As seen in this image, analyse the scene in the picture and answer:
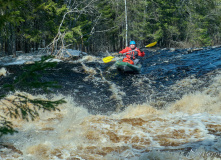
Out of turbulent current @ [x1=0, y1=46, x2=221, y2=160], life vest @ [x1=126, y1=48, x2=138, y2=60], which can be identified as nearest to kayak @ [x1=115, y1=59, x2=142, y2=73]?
life vest @ [x1=126, y1=48, x2=138, y2=60]

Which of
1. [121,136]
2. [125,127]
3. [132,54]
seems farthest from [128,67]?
[121,136]

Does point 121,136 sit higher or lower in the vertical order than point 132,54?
lower

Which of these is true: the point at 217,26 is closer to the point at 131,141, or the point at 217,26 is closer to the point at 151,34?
the point at 151,34

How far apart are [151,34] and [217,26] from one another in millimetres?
13234

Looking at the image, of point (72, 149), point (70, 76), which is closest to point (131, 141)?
point (72, 149)

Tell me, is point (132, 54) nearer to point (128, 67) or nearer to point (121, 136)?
point (128, 67)

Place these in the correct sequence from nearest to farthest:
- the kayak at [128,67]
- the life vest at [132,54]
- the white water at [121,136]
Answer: the white water at [121,136], the kayak at [128,67], the life vest at [132,54]

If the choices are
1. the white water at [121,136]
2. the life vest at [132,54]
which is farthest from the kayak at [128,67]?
the white water at [121,136]

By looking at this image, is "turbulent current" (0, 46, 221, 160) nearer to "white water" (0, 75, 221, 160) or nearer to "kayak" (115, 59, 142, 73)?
"white water" (0, 75, 221, 160)

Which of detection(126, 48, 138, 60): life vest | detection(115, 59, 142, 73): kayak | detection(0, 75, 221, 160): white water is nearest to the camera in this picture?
detection(0, 75, 221, 160): white water

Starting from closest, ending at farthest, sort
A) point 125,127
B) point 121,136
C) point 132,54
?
point 121,136 < point 125,127 < point 132,54

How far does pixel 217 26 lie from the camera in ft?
115

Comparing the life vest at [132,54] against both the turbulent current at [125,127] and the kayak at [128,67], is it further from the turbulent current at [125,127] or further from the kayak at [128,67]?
the turbulent current at [125,127]

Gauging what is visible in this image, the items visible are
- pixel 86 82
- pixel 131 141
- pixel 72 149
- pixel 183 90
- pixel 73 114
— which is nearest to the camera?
pixel 72 149
